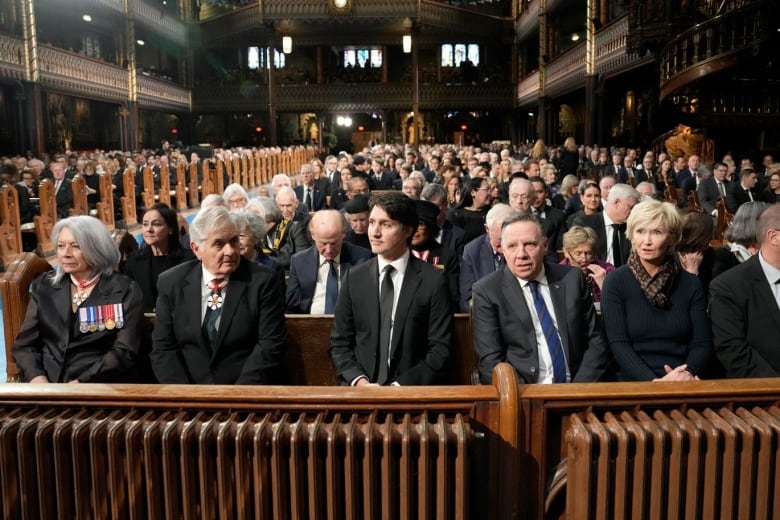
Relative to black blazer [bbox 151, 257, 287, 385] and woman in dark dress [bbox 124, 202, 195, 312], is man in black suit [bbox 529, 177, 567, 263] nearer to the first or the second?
woman in dark dress [bbox 124, 202, 195, 312]

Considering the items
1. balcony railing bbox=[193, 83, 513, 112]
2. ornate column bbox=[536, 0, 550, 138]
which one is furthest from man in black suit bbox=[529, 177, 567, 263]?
balcony railing bbox=[193, 83, 513, 112]

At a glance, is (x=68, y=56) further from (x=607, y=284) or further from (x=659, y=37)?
(x=607, y=284)

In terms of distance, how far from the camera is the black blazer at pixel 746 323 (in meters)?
2.79

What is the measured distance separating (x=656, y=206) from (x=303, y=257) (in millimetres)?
1951

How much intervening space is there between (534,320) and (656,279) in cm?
54

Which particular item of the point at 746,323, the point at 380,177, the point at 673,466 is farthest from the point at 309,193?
the point at 673,466

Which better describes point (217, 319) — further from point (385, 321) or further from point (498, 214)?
point (498, 214)

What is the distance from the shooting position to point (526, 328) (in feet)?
9.32

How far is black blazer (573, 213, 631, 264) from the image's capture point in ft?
15.8

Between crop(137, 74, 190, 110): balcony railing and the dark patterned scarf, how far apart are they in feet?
78.4

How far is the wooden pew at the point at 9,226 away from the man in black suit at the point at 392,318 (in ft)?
22.3

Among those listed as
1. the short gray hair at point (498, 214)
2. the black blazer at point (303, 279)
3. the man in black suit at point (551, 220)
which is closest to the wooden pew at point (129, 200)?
the man in black suit at point (551, 220)

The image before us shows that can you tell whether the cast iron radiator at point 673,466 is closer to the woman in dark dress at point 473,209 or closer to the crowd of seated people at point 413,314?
the crowd of seated people at point 413,314

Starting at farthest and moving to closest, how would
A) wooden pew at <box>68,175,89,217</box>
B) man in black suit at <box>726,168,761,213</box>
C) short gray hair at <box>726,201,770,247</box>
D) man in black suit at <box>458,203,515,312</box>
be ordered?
wooden pew at <box>68,175,89,217</box> < man in black suit at <box>726,168,761,213</box> < man in black suit at <box>458,203,515,312</box> < short gray hair at <box>726,201,770,247</box>
